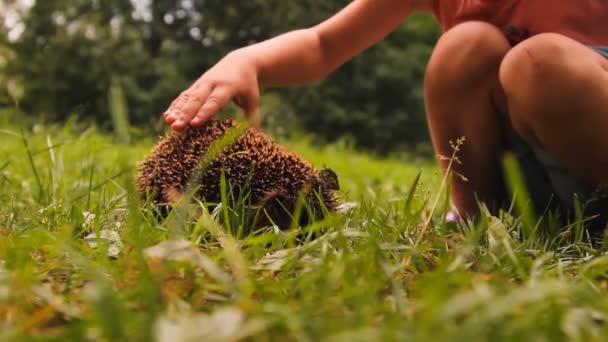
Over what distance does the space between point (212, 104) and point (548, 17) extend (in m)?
0.97

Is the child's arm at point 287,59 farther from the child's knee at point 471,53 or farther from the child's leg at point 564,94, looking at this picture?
the child's leg at point 564,94

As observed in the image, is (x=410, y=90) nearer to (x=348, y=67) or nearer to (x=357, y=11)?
(x=348, y=67)

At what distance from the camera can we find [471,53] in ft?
5.92

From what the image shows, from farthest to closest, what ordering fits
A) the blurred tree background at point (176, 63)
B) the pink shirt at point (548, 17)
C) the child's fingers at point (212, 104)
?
the blurred tree background at point (176, 63), the pink shirt at point (548, 17), the child's fingers at point (212, 104)

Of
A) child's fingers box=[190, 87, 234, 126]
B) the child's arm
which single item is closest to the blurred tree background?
the child's arm

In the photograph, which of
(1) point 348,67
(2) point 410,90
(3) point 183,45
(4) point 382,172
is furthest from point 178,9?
(4) point 382,172

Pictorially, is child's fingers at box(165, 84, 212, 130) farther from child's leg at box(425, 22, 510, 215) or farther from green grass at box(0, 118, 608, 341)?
child's leg at box(425, 22, 510, 215)

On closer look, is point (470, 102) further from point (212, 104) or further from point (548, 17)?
point (212, 104)

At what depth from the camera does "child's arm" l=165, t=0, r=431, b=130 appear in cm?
169

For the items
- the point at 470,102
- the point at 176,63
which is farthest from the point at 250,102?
the point at 176,63

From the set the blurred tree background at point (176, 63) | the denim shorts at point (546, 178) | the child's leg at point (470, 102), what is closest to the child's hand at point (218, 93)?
the child's leg at point (470, 102)

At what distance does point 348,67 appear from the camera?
13.3 metres

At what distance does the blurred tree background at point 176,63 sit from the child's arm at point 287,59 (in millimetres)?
8391

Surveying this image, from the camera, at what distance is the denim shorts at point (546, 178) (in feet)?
5.77
